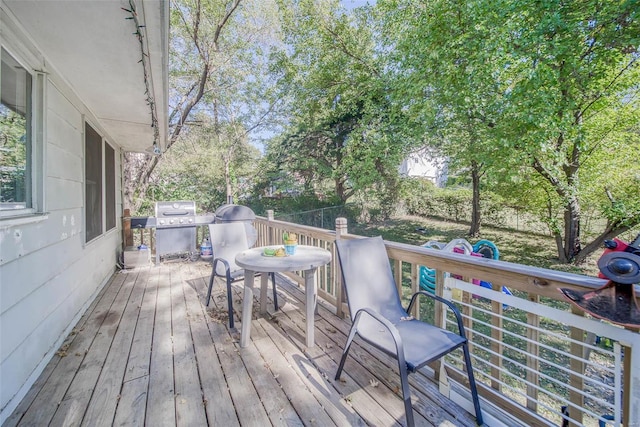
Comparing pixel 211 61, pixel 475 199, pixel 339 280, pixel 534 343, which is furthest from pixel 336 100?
pixel 534 343

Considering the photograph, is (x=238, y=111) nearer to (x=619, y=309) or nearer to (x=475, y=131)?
(x=475, y=131)

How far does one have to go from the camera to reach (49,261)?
2.37 meters

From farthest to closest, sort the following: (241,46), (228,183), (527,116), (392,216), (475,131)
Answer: (392,216)
(228,183)
(241,46)
(475,131)
(527,116)

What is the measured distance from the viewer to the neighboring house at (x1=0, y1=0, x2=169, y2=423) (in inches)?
70.1

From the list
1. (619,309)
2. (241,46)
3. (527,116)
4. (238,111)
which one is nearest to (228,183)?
(238,111)

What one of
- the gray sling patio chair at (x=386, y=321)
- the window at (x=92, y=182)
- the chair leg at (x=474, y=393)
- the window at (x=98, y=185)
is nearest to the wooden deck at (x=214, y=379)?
the chair leg at (x=474, y=393)

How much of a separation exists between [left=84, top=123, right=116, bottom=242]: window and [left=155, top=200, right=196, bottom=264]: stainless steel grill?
0.75 m

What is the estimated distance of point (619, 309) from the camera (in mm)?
1092

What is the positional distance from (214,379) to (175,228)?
4.11 metres

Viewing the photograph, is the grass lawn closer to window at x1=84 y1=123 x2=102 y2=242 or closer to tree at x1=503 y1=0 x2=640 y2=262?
tree at x1=503 y1=0 x2=640 y2=262

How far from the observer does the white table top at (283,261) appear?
2.34 meters

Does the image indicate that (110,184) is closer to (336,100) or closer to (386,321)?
(386,321)

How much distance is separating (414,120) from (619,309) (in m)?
6.50

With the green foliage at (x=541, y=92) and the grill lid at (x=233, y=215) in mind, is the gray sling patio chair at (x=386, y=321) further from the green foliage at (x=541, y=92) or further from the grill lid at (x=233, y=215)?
the green foliage at (x=541, y=92)
